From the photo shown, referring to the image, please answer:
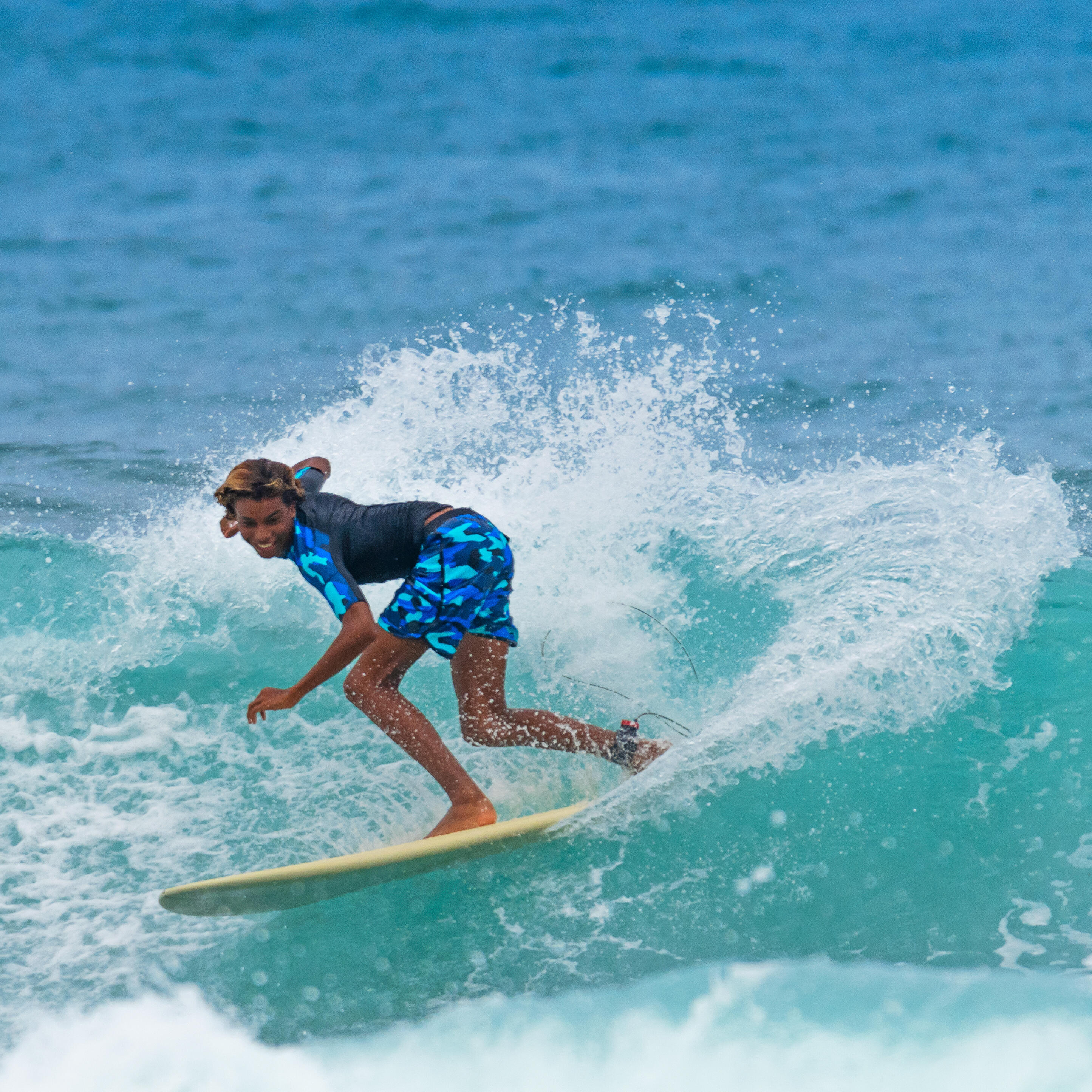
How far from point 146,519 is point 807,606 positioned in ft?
19.7

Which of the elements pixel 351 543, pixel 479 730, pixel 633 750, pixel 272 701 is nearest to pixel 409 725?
pixel 479 730

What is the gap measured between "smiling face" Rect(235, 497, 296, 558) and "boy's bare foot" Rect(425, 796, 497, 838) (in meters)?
1.24

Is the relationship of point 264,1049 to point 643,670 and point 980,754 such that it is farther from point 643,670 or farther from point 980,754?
point 980,754

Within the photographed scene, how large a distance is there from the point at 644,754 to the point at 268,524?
1848 millimetres

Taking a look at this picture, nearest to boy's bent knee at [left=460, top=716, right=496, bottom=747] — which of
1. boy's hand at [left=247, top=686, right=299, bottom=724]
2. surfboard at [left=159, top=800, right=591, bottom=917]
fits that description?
surfboard at [left=159, top=800, right=591, bottom=917]

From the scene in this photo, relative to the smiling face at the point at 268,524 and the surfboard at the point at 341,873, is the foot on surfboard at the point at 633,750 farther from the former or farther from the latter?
the smiling face at the point at 268,524

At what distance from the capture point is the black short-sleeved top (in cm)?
416

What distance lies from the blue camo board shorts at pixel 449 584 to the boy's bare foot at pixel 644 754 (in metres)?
0.92

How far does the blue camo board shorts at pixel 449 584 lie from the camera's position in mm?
4297

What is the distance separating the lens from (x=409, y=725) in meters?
4.38

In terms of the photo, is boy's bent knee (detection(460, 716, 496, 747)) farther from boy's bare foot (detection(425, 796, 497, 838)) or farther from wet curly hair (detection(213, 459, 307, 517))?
wet curly hair (detection(213, 459, 307, 517))

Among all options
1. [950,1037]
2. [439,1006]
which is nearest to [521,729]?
[439,1006]

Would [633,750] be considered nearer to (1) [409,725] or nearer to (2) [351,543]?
(1) [409,725]

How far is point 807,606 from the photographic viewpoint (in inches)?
245
